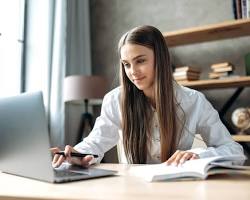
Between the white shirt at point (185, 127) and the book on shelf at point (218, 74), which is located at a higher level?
the book on shelf at point (218, 74)

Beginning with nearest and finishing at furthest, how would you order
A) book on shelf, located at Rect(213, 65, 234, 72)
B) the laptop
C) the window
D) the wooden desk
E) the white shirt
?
the wooden desk → the laptop → the white shirt → book on shelf, located at Rect(213, 65, 234, 72) → the window

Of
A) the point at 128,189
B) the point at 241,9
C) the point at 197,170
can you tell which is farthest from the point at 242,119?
the point at 128,189

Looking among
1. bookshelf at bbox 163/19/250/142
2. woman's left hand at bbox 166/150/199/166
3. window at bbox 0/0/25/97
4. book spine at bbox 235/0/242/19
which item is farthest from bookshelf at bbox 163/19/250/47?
woman's left hand at bbox 166/150/199/166

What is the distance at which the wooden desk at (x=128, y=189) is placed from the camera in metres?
0.66

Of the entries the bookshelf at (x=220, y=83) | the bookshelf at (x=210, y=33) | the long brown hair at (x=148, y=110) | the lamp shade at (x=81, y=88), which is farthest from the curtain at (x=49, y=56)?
the long brown hair at (x=148, y=110)

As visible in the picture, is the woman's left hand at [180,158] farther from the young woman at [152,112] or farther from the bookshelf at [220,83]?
the bookshelf at [220,83]

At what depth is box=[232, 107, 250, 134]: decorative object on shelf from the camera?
2502mm

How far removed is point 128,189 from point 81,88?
2.07 m

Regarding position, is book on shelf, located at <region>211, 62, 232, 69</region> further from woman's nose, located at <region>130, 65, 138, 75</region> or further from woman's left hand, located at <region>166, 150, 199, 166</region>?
woman's left hand, located at <region>166, 150, 199, 166</region>

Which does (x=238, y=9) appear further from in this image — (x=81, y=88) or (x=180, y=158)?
(x=180, y=158)

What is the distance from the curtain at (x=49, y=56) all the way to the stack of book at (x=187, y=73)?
1.02 metres

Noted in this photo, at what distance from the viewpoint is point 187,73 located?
2.68 meters

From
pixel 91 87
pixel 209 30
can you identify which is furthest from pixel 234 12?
pixel 91 87

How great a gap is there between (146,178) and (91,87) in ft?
6.43
